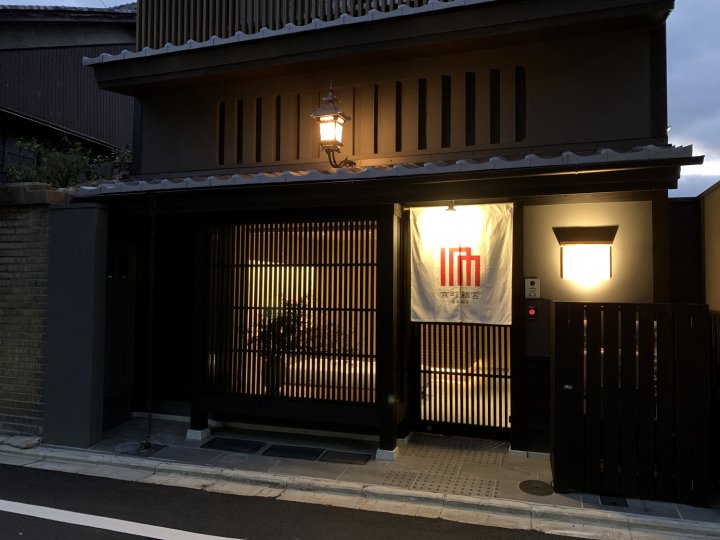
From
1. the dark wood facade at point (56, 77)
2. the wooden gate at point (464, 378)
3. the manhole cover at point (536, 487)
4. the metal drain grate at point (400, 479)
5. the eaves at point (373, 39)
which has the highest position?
the dark wood facade at point (56, 77)

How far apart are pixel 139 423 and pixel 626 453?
7323 millimetres

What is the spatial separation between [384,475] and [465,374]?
2087mm

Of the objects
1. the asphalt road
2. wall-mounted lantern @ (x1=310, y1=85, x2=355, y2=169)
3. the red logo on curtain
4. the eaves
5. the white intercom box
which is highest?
the eaves

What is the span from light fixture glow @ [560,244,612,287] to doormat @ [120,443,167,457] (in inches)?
242

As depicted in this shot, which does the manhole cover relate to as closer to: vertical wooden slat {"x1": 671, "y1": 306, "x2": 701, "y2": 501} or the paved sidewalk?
the paved sidewalk

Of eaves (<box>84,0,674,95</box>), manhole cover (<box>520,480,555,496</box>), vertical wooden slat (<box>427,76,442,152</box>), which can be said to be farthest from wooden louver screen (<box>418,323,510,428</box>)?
eaves (<box>84,0,674,95</box>)

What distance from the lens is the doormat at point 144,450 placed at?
22.9 ft

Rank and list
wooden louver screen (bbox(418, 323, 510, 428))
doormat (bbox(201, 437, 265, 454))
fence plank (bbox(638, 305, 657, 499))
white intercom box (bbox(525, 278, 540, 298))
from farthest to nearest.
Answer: wooden louver screen (bbox(418, 323, 510, 428)) < doormat (bbox(201, 437, 265, 454)) < white intercom box (bbox(525, 278, 540, 298)) < fence plank (bbox(638, 305, 657, 499))

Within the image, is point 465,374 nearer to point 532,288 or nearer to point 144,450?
point 532,288

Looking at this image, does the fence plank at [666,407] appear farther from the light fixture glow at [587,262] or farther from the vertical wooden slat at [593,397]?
the light fixture glow at [587,262]

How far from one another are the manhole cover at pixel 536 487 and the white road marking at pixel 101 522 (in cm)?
326

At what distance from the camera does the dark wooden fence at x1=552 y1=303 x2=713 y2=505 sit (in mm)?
5270

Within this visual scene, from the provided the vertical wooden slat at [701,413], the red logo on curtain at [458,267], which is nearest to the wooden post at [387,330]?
the red logo on curtain at [458,267]

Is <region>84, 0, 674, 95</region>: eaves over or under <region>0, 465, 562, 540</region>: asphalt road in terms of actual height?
over
